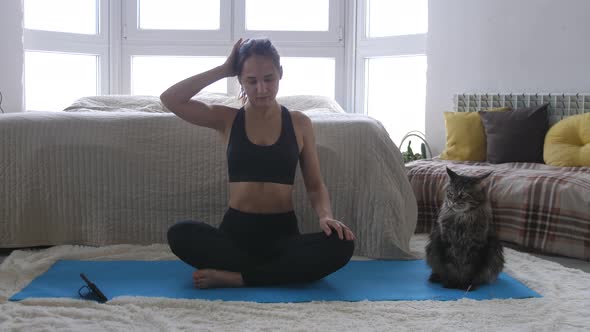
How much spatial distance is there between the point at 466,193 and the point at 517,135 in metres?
1.68

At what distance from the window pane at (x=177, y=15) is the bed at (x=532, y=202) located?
2.32 meters

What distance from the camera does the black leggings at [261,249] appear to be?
6.51ft

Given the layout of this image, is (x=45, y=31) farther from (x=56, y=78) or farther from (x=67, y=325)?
(x=67, y=325)

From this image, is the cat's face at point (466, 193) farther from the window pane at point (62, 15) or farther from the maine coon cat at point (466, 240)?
the window pane at point (62, 15)

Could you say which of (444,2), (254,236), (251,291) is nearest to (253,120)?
(254,236)

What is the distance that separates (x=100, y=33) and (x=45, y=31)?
0.42 meters

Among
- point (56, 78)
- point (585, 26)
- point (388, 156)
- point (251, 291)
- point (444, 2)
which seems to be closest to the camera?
point (251, 291)

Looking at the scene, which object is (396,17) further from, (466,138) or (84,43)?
(84,43)

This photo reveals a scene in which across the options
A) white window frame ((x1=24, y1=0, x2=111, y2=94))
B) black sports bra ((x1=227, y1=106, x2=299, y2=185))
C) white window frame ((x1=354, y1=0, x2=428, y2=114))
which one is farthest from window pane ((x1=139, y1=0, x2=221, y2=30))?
black sports bra ((x1=227, y1=106, x2=299, y2=185))

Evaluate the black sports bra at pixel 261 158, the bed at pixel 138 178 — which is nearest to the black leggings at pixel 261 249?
the black sports bra at pixel 261 158

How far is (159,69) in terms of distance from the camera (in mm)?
5043

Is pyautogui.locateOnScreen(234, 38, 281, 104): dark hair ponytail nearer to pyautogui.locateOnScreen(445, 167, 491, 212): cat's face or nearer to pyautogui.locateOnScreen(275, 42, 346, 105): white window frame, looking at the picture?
pyautogui.locateOnScreen(445, 167, 491, 212): cat's face

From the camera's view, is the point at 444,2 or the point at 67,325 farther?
the point at 444,2

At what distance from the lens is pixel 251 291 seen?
1.97 meters
